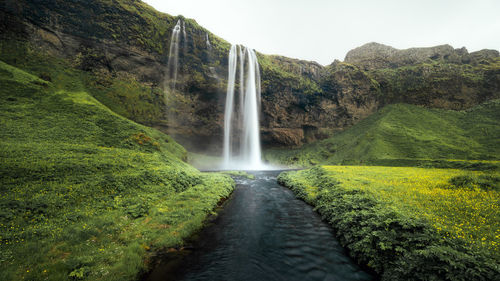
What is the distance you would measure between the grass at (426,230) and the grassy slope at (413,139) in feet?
105

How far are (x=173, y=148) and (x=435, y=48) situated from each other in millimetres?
132657

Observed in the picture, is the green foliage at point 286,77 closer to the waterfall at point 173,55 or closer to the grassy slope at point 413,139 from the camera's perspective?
the grassy slope at point 413,139

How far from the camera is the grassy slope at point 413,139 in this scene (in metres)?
39.4

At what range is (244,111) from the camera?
5903cm

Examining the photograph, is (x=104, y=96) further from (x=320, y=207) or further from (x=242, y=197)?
(x=320, y=207)

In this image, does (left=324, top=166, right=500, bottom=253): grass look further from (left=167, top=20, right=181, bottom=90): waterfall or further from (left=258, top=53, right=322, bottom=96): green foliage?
(left=258, top=53, right=322, bottom=96): green foliage

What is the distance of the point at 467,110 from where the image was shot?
58562 millimetres

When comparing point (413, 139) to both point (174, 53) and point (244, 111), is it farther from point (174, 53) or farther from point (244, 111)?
point (174, 53)

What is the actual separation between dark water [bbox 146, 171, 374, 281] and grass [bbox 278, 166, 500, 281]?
104cm

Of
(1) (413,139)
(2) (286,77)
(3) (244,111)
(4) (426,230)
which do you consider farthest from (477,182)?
(2) (286,77)

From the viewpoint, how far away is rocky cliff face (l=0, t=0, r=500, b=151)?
3422 centimetres

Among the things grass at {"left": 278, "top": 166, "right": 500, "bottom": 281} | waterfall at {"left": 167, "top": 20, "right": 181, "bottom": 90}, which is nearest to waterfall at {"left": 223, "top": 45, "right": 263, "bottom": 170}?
waterfall at {"left": 167, "top": 20, "right": 181, "bottom": 90}

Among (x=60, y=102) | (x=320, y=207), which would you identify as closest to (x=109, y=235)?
(x=320, y=207)

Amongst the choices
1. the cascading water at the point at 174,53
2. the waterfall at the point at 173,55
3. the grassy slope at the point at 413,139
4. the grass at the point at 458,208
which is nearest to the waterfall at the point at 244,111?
the grassy slope at the point at 413,139
